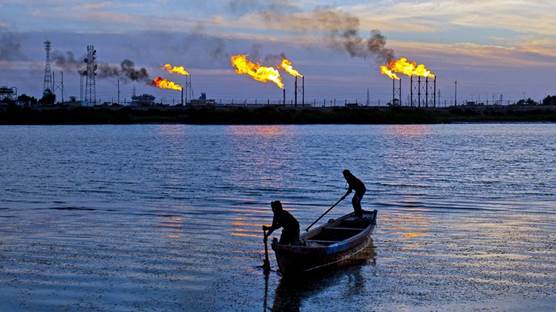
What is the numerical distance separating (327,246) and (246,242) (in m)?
4.99

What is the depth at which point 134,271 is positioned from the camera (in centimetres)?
2172

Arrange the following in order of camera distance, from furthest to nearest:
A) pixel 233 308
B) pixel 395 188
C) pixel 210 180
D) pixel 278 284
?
1. pixel 210 180
2. pixel 395 188
3. pixel 278 284
4. pixel 233 308

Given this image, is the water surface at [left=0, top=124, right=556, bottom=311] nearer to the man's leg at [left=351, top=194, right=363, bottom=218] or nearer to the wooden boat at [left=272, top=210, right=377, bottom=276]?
the wooden boat at [left=272, top=210, right=377, bottom=276]

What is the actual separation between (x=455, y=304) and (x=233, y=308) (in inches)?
196

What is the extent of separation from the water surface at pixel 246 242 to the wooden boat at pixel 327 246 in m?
0.49

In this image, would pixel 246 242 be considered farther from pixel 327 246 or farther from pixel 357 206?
pixel 327 246

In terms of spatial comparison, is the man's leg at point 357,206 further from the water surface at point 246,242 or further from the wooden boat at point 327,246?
the water surface at point 246,242

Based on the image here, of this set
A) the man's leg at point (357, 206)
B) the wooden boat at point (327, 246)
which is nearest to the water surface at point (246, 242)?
the wooden boat at point (327, 246)

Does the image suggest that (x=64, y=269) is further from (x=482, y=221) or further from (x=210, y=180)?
(x=210, y=180)

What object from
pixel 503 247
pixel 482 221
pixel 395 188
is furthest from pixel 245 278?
pixel 395 188

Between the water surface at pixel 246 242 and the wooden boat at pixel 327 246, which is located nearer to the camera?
the water surface at pixel 246 242

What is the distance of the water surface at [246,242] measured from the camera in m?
19.2

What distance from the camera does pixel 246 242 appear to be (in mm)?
26375

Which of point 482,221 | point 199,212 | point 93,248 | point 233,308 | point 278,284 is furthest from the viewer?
point 199,212
